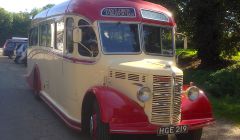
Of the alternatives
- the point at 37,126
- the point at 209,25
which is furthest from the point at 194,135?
the point at 209,25

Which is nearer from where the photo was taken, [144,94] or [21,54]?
[144,94]

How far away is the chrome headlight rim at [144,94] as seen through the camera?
7.56m

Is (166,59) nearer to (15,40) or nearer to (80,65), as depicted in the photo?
(80,65)

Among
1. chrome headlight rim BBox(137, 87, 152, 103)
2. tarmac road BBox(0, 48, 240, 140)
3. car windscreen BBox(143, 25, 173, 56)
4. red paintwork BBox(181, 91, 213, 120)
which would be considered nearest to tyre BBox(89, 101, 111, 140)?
tarmac road BBox(0, 48, 240, 140)

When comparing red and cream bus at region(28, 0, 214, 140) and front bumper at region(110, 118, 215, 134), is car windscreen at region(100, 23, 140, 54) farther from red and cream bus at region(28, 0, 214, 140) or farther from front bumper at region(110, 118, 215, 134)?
front bumper at region(110, 118, 215, 134)

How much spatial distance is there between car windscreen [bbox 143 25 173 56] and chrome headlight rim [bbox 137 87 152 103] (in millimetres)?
1405

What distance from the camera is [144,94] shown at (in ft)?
24.8

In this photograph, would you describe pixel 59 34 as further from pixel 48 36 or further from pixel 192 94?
pixel 192 94

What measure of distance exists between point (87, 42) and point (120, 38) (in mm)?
662

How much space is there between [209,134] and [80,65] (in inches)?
118

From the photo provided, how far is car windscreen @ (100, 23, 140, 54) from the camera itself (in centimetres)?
865

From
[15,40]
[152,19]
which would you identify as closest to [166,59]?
[152,19]

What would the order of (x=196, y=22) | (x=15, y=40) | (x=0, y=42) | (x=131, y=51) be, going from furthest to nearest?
(x=0, y=42), (x=15, y=40), (x=196, y=22), (x=131, y=51)

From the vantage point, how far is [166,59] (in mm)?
9164
